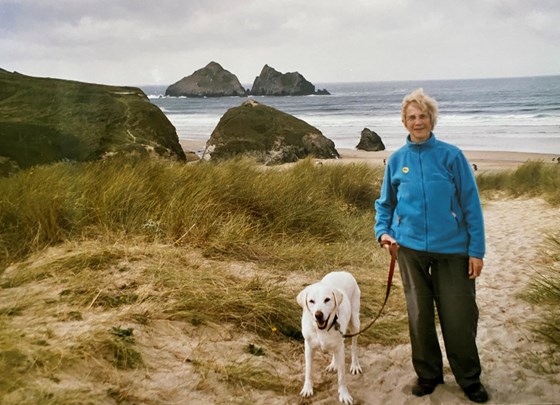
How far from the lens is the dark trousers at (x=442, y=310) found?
126 inches

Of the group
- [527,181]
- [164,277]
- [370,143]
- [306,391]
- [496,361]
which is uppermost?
[164,277]

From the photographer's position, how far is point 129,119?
403 inches

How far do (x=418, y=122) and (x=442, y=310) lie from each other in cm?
123

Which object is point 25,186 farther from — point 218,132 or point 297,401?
point 218,132

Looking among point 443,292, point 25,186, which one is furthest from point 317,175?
point 443,292

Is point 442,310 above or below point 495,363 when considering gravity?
above

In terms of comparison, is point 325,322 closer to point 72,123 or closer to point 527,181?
point 72,123

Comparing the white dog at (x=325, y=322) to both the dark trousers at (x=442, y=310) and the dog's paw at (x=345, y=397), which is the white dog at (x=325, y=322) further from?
the dark trousers at (x=442, y=310)

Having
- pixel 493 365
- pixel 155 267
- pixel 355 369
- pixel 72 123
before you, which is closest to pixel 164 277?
pixel 155 267

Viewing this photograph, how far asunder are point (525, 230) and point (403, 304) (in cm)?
443

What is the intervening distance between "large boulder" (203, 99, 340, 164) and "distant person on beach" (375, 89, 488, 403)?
12538 millimetres

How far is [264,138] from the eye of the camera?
16.7 metres

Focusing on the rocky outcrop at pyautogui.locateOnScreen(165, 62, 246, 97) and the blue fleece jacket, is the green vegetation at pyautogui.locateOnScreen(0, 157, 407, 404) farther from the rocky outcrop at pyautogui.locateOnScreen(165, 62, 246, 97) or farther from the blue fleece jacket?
the rocky outcrop at pyautogui.locateOnScreen(165, 62, 246, 97)

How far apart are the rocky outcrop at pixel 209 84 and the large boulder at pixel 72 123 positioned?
94394mm
